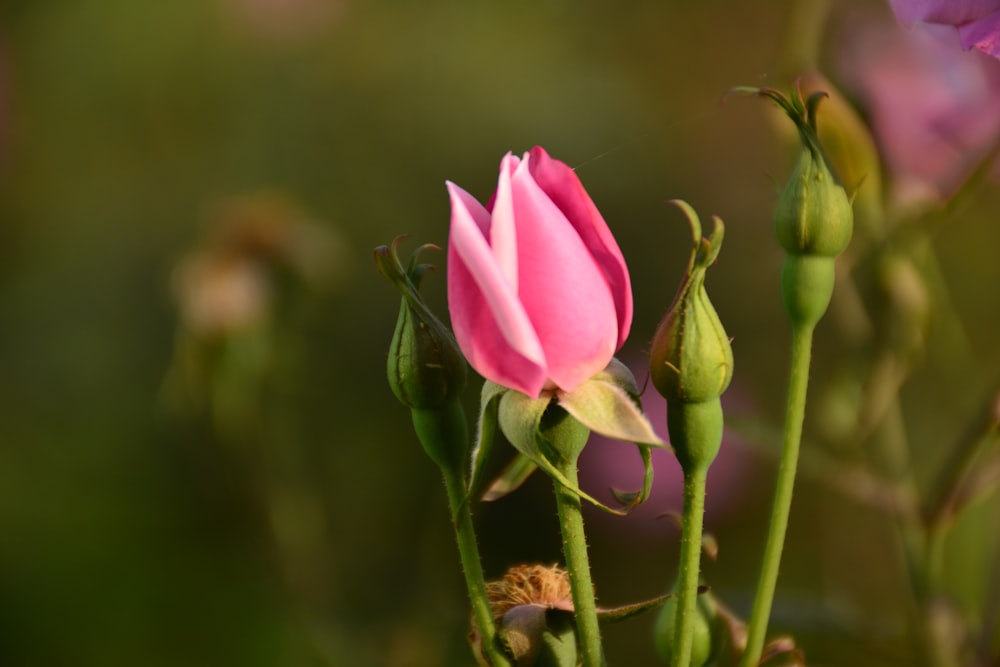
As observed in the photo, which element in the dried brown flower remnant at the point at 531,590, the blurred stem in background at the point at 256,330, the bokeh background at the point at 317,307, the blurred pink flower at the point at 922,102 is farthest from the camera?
the bokeh background at the point at 317,307

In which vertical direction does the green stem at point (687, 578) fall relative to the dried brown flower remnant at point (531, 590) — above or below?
above

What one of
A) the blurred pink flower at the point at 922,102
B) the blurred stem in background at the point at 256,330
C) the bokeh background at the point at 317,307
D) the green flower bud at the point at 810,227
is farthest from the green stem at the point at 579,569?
the blurred stem in background at the point at 256,330

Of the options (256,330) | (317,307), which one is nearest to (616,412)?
(256,330)

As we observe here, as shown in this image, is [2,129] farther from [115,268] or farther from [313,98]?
[313,98]

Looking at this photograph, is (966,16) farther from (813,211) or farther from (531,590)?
(531,590)

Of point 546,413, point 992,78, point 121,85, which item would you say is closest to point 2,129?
point 121,85

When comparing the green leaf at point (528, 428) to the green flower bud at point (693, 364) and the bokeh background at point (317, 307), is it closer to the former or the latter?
the green flower bud at point (693, 364)
